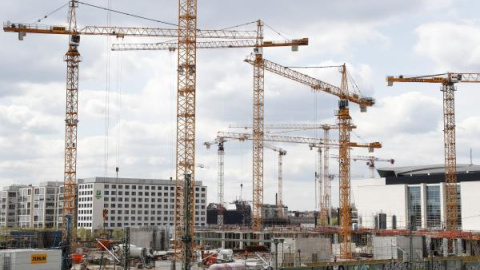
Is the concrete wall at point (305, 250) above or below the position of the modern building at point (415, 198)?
below

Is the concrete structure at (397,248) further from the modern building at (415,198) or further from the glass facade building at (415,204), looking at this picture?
the glass facade building at (415,204)

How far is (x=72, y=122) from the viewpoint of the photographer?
98.3m

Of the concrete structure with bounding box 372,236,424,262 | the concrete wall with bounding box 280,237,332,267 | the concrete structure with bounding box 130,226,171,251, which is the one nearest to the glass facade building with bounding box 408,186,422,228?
the concrete structure with bounding box 130,226,171,251

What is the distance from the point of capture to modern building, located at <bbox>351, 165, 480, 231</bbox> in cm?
13150

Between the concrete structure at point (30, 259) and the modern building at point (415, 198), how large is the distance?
91229mm

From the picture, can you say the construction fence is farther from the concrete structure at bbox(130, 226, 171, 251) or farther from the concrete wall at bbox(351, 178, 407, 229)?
the concrete wall at bbox(351, 178, 407, 229)

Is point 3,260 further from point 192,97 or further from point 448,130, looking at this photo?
point 448,130

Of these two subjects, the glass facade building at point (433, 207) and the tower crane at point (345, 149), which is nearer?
the tower crane at point (345, 149)

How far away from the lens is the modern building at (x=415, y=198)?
132m

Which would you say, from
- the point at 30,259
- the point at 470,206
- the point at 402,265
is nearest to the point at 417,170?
the point at 470,206

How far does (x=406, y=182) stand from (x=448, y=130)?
115 feet

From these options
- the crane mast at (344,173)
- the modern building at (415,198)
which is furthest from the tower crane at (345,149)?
the modern building at (415,198)

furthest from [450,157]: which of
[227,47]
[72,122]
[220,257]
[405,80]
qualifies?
[72,122]

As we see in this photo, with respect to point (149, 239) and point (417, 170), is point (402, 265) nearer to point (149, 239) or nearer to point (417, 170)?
point (149, 239)
